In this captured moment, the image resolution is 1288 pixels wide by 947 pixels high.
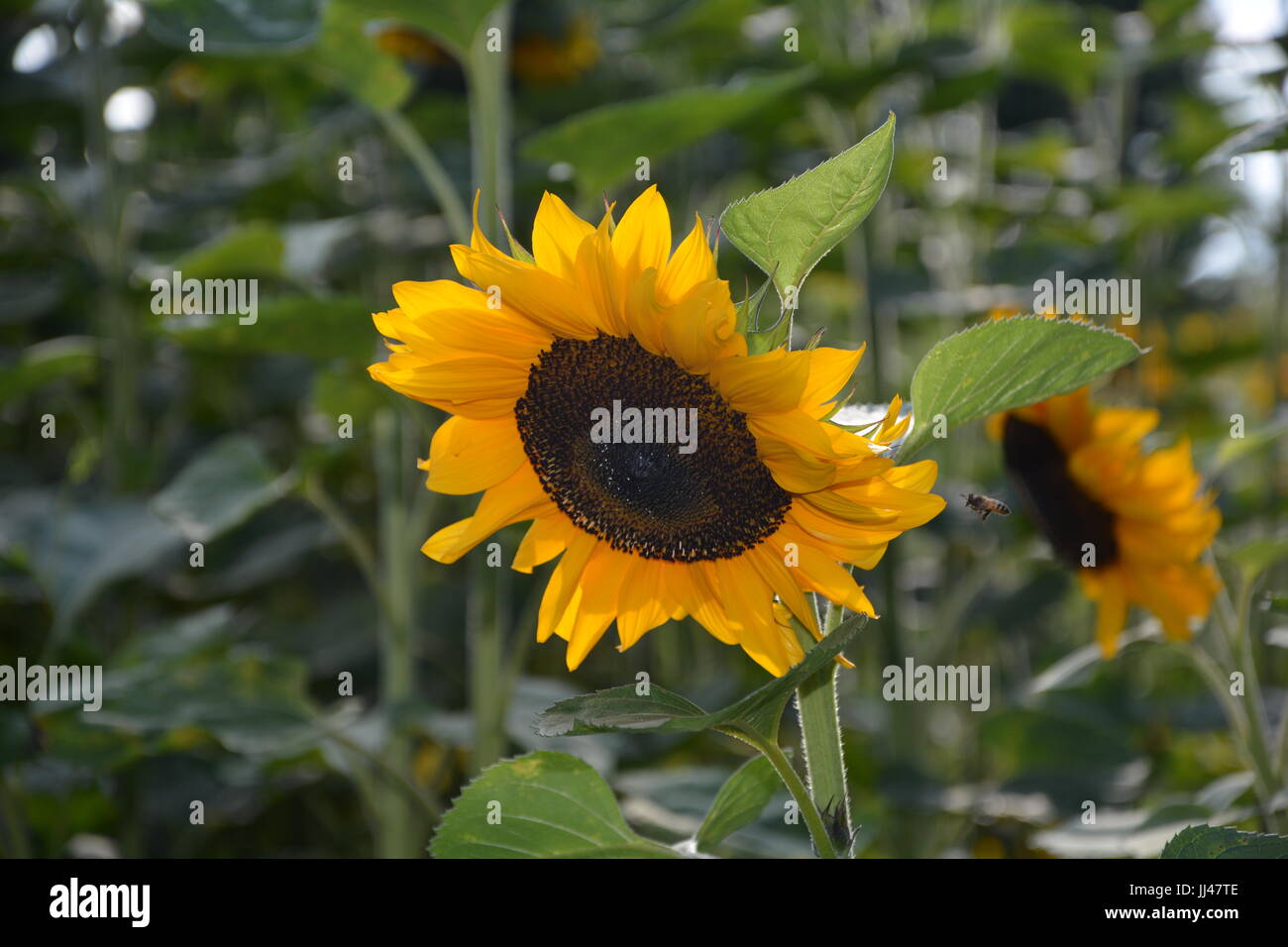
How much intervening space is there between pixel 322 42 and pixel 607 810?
0.69m

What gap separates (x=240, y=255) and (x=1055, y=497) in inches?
30.4

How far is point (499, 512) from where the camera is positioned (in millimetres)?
620

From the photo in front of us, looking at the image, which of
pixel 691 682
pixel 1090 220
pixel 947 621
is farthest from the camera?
pixel 1090 220

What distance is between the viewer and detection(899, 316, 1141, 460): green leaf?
1.76 ft

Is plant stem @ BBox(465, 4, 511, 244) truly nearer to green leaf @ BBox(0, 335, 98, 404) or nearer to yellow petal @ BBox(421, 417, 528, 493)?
yellow petal @ BBox(421, 417, 528, 493)

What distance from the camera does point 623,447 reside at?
610 millimetres

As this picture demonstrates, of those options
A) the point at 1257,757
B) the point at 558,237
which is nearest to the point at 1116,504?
the point at 1257,757

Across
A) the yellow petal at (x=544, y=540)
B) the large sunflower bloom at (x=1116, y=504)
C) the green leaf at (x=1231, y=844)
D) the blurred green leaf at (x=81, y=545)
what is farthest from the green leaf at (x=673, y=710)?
the blurred green leaf at (x=81, y=545)

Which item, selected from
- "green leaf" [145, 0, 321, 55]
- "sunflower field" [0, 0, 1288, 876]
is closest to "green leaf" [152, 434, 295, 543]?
"sunflower field" [0, 0, 1288, 876]

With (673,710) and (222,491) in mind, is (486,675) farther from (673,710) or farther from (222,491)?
(673,710)

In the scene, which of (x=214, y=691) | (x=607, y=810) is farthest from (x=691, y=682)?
(x=607, y=810)

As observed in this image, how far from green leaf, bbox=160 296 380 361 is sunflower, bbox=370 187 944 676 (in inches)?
15.2
